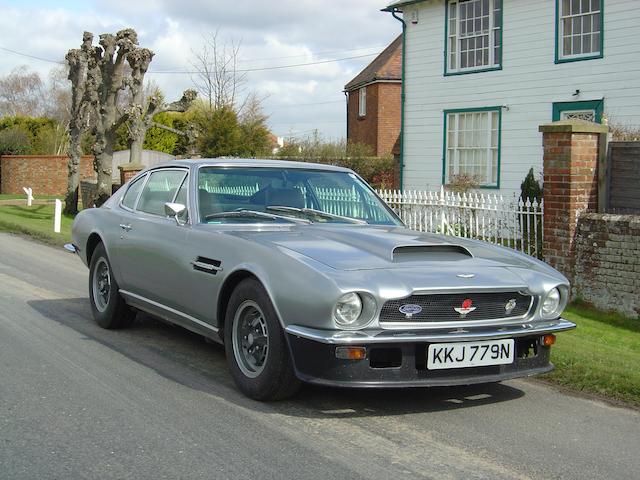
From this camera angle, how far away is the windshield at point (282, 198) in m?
6.43

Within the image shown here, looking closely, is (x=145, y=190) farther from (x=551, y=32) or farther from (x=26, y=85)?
(x=26, y=85)

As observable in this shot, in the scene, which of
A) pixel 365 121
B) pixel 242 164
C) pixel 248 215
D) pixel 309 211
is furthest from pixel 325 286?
pixel 365 121

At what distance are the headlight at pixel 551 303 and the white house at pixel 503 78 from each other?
11.7 metres

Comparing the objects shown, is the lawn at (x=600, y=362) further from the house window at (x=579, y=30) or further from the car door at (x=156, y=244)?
the house window at (x=579, y=30)

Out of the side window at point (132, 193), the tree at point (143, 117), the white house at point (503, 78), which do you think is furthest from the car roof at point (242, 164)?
the tree at point (143, 117)

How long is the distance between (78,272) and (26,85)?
78960mm

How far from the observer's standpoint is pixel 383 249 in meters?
5.41

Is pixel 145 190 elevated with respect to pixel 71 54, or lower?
lower

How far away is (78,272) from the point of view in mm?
11805

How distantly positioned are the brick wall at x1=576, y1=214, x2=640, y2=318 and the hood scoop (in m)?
4.69

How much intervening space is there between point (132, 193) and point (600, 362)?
14.2ft

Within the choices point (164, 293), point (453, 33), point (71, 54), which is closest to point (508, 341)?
point (164, 293)

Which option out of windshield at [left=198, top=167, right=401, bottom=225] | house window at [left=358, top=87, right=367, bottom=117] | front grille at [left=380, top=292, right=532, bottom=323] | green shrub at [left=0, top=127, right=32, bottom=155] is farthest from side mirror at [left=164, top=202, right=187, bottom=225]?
green shrub at [left=0, top=127, right=32, bottom=155]

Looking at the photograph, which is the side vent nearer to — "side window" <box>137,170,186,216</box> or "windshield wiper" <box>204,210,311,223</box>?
"windshield wiper" <box>204,210,311,223</box>
